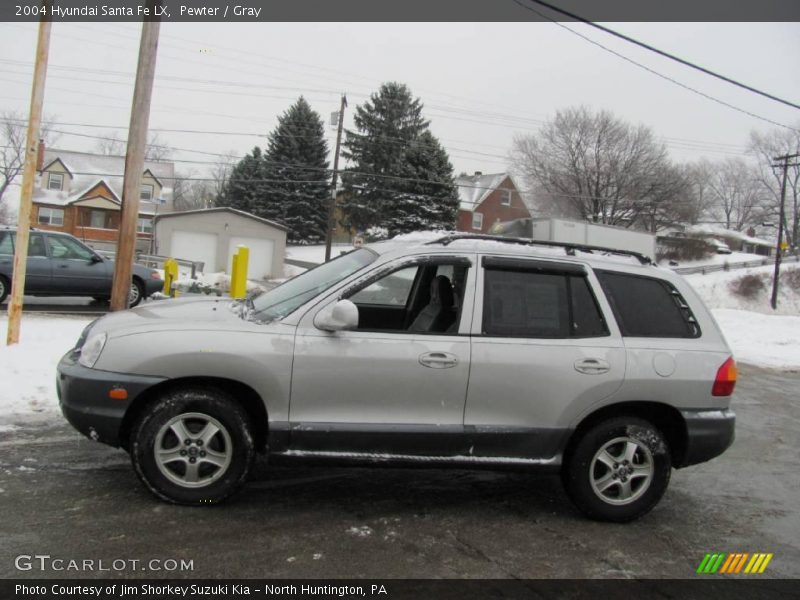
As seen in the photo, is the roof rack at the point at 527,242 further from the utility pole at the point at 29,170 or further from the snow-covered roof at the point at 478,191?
the snow-covered roof at the point at 478,191

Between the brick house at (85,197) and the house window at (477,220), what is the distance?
25948 mm

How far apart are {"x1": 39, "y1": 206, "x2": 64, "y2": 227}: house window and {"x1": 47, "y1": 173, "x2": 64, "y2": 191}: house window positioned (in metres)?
2.70

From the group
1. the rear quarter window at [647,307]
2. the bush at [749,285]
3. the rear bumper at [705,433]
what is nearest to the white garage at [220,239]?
the bush at [749,285]

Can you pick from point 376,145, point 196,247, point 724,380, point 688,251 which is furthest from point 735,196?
point 724,380

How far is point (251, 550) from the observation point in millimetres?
3354

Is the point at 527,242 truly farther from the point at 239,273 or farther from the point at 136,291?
the point at 136,291

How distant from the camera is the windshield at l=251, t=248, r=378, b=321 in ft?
13.4

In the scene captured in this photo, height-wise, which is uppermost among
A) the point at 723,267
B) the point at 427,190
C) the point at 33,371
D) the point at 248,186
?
the point at 248,186

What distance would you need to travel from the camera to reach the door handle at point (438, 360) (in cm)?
388

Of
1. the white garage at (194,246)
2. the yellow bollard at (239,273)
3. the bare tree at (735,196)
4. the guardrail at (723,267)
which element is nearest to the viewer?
the yellow bollard at (239,273)

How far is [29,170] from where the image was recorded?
7402mm

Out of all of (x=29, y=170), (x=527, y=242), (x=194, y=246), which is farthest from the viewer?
(x=194, y=246)

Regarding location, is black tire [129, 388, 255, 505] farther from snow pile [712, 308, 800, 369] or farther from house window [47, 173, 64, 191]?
house window [47, 173, 64, 191]

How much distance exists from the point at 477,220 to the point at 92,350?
53.1 meters
